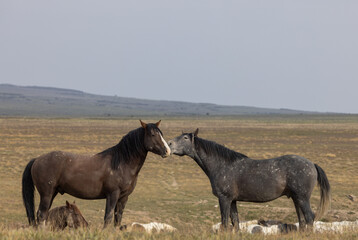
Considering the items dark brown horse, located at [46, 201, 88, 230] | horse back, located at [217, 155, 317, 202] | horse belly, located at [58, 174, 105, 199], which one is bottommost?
dark brown horse, located at [46, 201, 88, 230]

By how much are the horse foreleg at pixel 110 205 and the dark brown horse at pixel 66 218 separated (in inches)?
29.0

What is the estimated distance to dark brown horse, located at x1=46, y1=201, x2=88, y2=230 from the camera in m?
10.4

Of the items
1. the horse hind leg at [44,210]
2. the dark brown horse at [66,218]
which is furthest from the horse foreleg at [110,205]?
the horse hind leg at [44,210]

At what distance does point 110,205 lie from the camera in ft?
32.2

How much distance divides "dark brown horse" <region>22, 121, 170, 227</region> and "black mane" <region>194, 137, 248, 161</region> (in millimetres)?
855

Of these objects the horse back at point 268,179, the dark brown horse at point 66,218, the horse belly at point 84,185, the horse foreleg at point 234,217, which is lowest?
the dark brown horse at point 66,218

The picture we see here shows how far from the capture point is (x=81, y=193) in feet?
33.2

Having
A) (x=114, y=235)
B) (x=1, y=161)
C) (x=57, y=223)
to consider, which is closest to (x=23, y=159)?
(x=1, y=161)

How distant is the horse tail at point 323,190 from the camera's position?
34.7 ft

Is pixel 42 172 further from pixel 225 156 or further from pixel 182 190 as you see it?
pixel 182 190

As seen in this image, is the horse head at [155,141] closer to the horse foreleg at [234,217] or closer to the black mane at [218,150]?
the black mane at [218,150]

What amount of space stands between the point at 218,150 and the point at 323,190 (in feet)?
7.00

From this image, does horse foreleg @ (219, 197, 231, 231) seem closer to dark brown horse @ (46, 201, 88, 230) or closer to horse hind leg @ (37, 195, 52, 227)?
dark brown horse @ (46, 201, 88, 230)

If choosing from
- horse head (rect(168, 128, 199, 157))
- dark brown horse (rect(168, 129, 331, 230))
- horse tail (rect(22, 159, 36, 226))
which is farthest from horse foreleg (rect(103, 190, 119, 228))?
dark brown horse (rect(168, 129, 331, 230))
